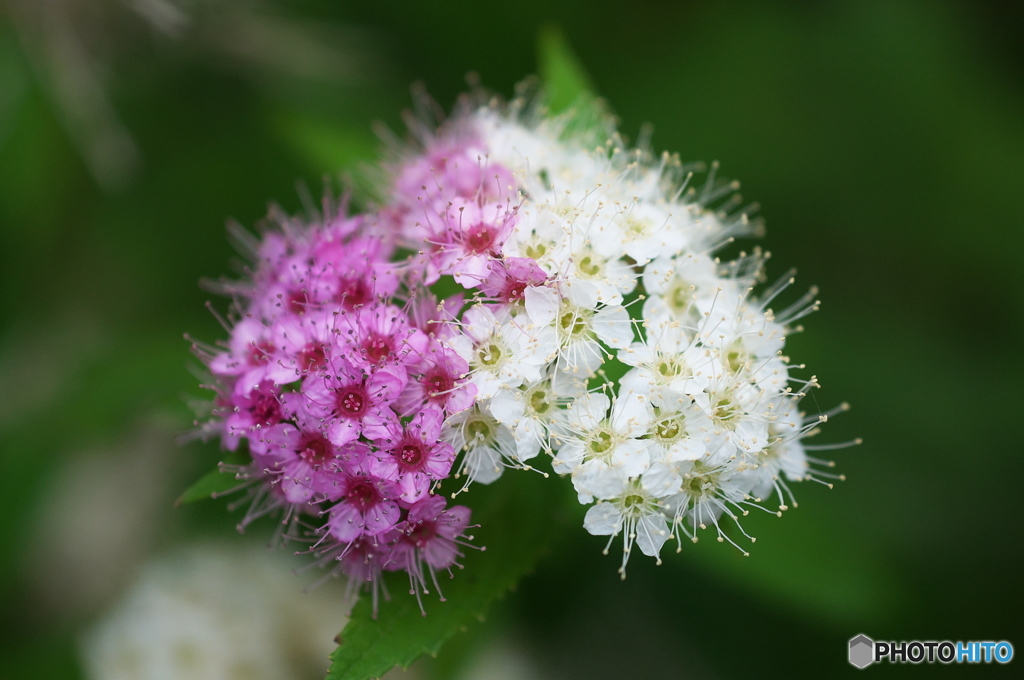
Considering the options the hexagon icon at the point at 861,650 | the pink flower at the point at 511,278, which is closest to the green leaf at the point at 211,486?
the pink flower at the point at 511,278

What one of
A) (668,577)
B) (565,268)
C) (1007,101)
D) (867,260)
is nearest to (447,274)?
(565,268)

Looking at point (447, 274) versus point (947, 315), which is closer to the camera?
point (447, 274)

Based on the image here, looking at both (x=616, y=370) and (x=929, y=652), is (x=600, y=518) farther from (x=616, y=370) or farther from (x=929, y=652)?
(x=929, y=652)

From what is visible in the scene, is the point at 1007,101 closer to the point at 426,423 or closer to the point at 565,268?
the point at 565,268

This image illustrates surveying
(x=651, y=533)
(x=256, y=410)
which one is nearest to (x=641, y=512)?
(x=651, y=533)

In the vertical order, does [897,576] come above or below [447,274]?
above

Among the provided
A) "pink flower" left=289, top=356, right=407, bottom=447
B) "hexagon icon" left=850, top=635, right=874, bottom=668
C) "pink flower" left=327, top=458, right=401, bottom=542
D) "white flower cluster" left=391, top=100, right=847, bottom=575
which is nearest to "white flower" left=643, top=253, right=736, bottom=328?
"white flower cluster" left=391, top=100, right=847, bottom=575

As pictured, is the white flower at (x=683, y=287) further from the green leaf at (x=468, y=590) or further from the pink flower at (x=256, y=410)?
the pink flower at (x=256, y=410)
